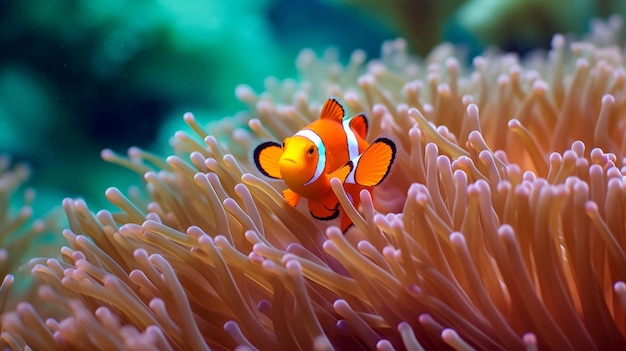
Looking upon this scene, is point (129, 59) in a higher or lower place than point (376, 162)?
higher

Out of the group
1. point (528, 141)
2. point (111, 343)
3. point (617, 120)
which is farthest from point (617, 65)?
point (111, 343)

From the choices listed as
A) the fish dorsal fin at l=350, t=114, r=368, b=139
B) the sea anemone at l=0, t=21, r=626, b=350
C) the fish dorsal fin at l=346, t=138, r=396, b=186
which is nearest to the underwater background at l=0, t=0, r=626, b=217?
the sea anemone at l=0, t=21, r=626, b=350

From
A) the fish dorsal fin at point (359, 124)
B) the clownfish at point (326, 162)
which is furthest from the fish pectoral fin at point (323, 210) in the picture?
the fish dorsal fin at point (359, 124)

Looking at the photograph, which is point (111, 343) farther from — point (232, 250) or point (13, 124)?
point (13, 124)

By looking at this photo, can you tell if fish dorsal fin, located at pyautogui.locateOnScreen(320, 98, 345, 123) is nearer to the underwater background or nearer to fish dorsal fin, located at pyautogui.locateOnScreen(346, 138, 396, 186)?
fish dorsal fin, located at pyautogui.locateOnScreen(346, 138, 396, 186)

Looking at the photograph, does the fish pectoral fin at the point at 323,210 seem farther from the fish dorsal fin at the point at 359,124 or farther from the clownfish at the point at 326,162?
the fish dorsal fin at the point at 359,124

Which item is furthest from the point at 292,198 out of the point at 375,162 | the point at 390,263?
the point at 390,263

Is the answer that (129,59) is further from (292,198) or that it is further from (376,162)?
(376,162)
